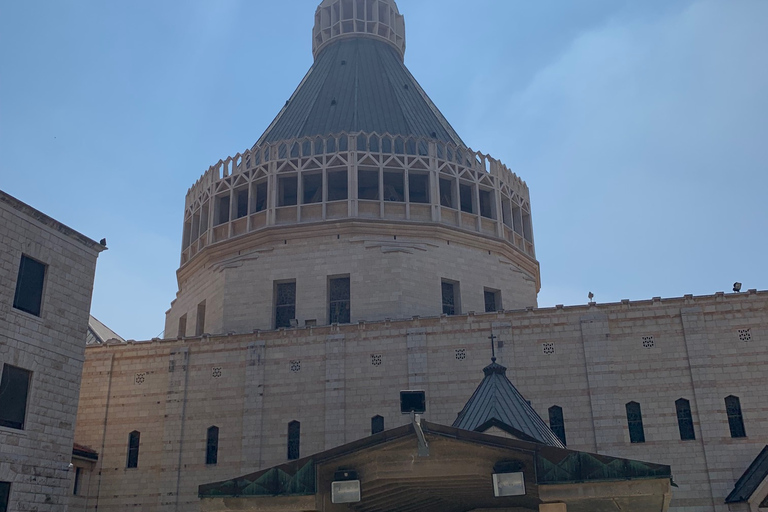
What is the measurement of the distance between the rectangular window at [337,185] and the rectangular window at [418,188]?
11.0 ft

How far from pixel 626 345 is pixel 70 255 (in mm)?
20983

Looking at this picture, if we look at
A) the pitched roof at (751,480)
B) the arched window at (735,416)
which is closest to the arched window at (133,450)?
the pitched roof at (751,480)

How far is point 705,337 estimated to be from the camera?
31.3 meters

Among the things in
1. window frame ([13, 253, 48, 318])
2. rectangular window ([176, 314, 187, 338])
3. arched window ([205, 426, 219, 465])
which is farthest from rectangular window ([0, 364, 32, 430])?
rectangular window ([176, 314, 187, 338])

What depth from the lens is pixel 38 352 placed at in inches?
981

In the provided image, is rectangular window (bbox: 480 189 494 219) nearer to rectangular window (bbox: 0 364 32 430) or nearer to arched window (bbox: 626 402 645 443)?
arched window (bbox: 626 402 645 443)

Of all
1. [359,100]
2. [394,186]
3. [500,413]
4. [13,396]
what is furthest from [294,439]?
[359,100]

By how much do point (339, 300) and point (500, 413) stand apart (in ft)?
60.1

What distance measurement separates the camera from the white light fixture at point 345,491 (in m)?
15.5

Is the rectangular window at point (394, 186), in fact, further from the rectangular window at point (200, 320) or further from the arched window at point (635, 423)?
the arched window at point (635, 423)

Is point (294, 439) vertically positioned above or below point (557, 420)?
below

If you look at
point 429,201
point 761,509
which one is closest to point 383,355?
point 429,201

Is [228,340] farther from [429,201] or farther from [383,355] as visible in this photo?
[429,201]

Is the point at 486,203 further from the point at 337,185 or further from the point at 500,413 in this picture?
the point at 500,413
